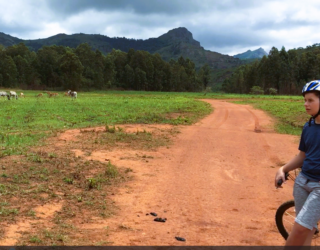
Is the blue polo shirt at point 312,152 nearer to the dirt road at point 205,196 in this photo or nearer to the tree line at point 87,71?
the dirt road at point 205,196

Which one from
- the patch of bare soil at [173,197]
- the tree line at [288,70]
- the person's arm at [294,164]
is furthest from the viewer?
the tree line at [288,70]

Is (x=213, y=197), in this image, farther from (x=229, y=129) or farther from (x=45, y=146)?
(x=229, y=129)

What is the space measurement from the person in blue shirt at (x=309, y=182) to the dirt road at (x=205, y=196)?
1.28 m

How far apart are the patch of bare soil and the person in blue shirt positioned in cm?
126

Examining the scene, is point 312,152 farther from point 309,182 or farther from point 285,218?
point 285,218

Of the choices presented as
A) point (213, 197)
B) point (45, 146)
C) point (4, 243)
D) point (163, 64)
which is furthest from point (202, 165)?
point (163, 64)

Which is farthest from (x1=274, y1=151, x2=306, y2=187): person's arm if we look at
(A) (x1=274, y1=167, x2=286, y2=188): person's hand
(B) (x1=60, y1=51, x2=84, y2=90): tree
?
(B) (x1=60, y1=51, x2=84, y2=90): tree

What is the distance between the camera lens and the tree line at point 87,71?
5506 centimetres

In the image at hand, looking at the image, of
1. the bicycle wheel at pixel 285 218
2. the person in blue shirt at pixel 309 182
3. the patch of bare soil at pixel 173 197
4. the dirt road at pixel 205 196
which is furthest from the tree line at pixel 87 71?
the person in blue shirt at pixel 309 182

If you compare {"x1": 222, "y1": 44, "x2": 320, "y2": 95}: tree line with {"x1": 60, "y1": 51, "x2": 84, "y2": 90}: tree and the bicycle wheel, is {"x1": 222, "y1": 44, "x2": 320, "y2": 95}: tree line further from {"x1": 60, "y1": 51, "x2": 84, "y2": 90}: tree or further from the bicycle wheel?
the bicycle wheel

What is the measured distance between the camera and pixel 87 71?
61.3 m

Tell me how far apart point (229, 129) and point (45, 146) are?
764 cm

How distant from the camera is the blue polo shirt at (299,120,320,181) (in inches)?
105

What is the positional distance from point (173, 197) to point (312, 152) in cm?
308
